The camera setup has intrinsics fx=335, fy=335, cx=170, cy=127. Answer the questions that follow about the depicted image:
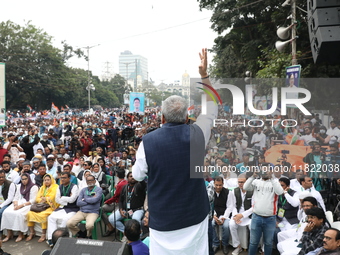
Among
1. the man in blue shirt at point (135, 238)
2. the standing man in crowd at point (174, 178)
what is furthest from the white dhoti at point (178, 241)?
the man in blue shirt at point (135, 238)

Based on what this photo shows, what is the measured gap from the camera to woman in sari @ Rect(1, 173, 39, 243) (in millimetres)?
5945

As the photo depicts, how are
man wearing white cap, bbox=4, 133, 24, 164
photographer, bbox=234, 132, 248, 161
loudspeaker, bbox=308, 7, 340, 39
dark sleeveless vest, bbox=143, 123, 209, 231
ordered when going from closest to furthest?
1. dark sleeveless vest, bbox=143, 123, 209, 231
2. loudspeaker, bbox=308, 7, 340, 39
3. photographer, bbox=234, 132, 248, 161
4. man wearing white cap, bbox=4, 133, 24, 164

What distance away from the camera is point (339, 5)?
10.1ft

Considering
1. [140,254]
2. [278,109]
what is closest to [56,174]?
[140,254]

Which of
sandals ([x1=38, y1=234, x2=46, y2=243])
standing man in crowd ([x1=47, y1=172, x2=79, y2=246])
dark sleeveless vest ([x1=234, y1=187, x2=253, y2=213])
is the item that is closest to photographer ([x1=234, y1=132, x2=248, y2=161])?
dark sleeveless vest ([x1=234, y1=187, x2=253, y2=213])

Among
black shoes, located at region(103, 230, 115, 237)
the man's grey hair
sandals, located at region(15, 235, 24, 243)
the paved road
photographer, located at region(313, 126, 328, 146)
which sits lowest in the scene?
the paved road

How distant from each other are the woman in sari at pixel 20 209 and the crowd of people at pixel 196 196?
2 centimetres

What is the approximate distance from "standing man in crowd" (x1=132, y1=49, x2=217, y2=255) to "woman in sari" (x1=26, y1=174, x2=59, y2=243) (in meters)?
4.22

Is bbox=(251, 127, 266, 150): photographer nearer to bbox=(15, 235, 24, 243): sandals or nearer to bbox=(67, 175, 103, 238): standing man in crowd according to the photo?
bbox=(67, 175, 103, 238): standing man in crowd

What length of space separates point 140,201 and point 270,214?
7.51ft

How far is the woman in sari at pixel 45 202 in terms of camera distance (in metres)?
5.88

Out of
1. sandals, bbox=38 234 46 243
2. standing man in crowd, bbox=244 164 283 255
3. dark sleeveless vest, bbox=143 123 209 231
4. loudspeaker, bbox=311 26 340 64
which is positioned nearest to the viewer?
dark sleeveless vest, bbox=143 123 209 231

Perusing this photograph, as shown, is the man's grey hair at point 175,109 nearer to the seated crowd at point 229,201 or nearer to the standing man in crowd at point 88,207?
the seated crowd at point 229,201

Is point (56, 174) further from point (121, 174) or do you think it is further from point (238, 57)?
point (238, 57)
